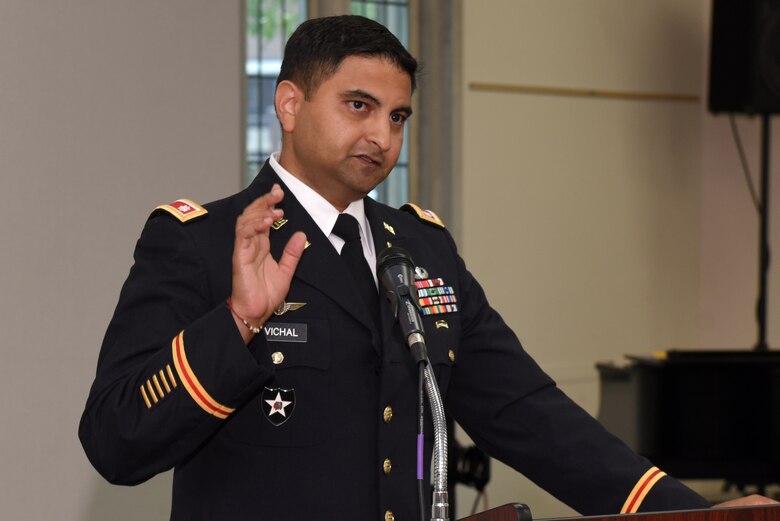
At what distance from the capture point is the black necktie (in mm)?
1774

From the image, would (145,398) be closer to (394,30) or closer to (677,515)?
(677,515)

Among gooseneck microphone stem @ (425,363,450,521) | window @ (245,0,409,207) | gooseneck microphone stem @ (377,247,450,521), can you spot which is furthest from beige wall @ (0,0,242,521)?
window @ (245,0,409,207)

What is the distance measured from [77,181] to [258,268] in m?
1.21

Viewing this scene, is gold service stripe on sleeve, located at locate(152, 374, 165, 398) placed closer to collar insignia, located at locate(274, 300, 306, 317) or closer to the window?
collar insignia, located at locate(274, 300, 306, 317)

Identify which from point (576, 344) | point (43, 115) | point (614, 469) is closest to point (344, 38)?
point (614, 469)

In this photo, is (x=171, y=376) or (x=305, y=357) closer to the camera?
(x=171, y=376)

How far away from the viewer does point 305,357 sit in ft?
5.48

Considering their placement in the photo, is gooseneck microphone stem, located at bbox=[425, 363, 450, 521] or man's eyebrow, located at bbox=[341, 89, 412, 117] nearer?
gooseneck microphone stem, located at bbox=[425, 363, 450, 521]

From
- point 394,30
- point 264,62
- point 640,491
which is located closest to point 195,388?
point 640,491

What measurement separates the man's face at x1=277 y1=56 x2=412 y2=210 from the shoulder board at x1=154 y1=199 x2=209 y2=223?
0.61 feet

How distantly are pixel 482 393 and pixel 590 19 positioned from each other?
4.73 m

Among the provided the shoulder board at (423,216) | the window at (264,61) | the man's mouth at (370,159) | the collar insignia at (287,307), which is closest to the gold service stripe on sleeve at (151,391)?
the collar insignia at (287,307)

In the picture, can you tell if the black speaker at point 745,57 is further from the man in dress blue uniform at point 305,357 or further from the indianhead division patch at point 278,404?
the indianhead division patch at point 278,404

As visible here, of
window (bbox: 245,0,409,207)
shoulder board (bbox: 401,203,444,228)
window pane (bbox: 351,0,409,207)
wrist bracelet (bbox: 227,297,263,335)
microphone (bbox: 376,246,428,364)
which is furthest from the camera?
window pane (bbox: 351,0,409,207)
